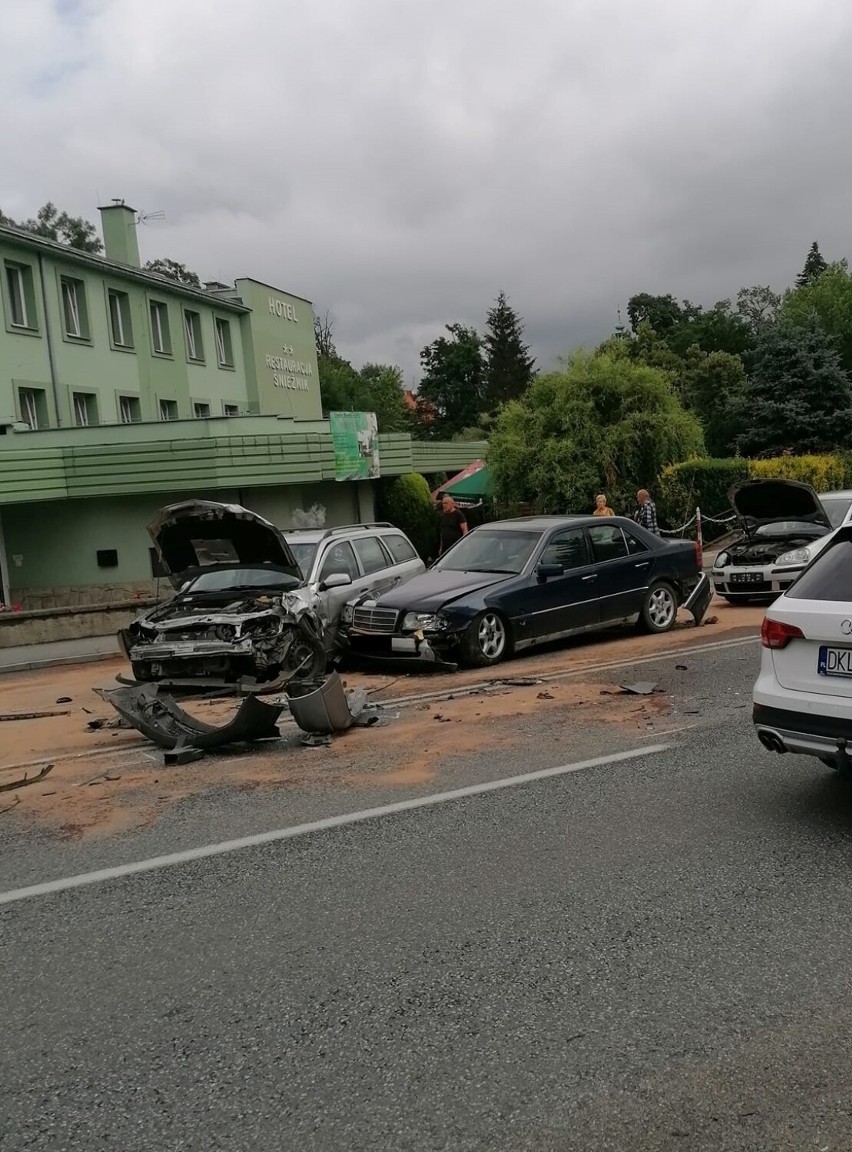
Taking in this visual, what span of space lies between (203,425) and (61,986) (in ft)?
71.2

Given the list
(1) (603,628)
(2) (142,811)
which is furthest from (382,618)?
(2) (142,811)

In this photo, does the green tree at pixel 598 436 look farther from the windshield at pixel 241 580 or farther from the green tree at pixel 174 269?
the green tree at pixel 174 269

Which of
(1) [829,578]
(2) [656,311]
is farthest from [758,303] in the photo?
(1) [829,578]

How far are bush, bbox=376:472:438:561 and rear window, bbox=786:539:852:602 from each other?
74.2 feet

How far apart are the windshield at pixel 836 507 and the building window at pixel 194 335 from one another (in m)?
22.4

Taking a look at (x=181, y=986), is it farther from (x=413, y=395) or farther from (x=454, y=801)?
(x=413, y=395)

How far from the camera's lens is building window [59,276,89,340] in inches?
1094

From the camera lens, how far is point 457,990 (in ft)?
12.1

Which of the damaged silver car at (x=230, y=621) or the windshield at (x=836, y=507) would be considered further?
the windshield at (x=836, y=507)

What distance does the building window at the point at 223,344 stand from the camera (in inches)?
1359

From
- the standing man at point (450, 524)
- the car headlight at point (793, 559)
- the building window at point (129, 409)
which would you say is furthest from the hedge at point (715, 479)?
the building window at point (129, 409)

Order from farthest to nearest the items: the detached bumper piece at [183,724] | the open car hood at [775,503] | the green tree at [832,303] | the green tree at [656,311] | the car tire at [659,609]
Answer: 1. the green tree at [656,311]
2. the green tree at [832,303]
3. the open car hood at [775,503]
4. the car tire at [659,609]
5. the detached bumper piece at [183,724]

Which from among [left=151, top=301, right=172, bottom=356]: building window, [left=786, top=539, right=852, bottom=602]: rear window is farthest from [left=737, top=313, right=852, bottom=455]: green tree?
[left=786, top=539, right=852, bottom=602]: rear window

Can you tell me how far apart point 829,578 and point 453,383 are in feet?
285
